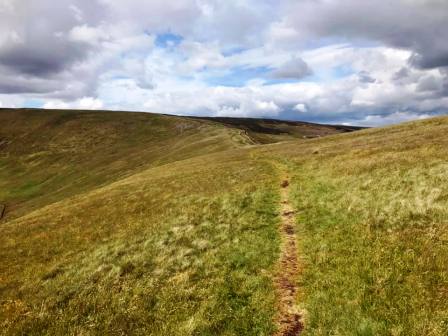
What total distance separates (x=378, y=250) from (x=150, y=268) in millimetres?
10027

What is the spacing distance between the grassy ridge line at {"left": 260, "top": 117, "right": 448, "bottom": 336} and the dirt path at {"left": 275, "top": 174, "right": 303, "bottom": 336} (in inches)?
14.5

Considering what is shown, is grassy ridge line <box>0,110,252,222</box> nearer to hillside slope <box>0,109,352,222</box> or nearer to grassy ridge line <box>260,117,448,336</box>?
hillside slope <box>0,109,352,222</box>

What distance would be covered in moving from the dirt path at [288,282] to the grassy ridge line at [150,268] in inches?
16.2

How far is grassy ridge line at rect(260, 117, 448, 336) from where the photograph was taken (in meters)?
11.4

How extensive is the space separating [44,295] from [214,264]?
7401 millimetres

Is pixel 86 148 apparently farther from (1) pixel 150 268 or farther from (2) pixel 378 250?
(2) pixel 378 250

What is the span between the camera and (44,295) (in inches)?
675

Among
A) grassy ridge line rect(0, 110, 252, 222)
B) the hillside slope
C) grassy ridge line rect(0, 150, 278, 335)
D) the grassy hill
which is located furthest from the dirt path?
grassy ridge line rect(0, 110, 252, 222)

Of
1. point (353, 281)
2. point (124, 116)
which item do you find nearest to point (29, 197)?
point (124, 116)

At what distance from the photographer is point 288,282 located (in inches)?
594

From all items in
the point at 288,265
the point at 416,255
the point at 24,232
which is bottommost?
the point at 24,232

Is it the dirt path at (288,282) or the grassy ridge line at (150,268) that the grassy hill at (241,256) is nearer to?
the grassy ridge line at (150,268)

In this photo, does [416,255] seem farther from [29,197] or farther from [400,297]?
[29,197]

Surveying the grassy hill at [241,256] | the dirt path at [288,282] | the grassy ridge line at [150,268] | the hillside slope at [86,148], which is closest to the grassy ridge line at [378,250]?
the grassy hill at [241,256]
